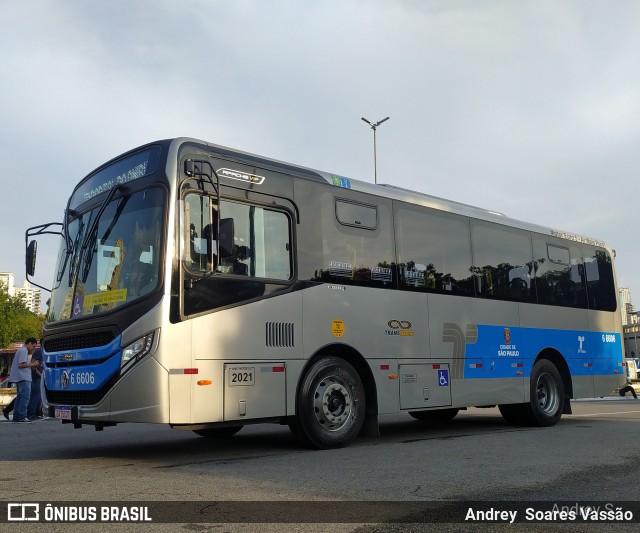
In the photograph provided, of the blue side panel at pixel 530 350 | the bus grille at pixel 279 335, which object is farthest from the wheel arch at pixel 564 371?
the bus grille at pixel 279 335

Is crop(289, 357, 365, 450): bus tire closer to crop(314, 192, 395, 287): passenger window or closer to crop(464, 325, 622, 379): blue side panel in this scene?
crop(314, 192, 395, 287): passenger window

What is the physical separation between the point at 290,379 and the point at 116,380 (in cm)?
205

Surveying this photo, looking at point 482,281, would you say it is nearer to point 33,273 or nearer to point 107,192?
point 107,192

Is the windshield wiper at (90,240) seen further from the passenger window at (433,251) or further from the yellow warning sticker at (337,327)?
the passenger window at (433,251)

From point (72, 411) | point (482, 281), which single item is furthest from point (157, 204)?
point (482, 281)

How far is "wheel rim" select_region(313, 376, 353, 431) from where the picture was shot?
833 centimetres

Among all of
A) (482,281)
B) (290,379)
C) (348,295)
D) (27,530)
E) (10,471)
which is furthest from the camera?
(482,281)

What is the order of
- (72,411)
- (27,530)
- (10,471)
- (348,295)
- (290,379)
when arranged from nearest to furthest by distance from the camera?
(27,530) < (10,471) < (72,411) < (290,379) < (348,295)

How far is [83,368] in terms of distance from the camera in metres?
7.35

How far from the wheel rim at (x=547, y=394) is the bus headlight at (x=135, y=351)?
7.84 m

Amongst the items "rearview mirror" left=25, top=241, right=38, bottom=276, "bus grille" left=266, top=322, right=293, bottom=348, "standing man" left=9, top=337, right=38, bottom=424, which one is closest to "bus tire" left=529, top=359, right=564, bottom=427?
"bus grille" left=266, top=322, right=293, bottom=348

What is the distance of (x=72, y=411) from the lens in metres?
7.27

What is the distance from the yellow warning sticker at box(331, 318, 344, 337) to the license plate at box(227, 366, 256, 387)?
137 cm

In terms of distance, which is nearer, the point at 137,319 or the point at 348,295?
the point at 137,319
